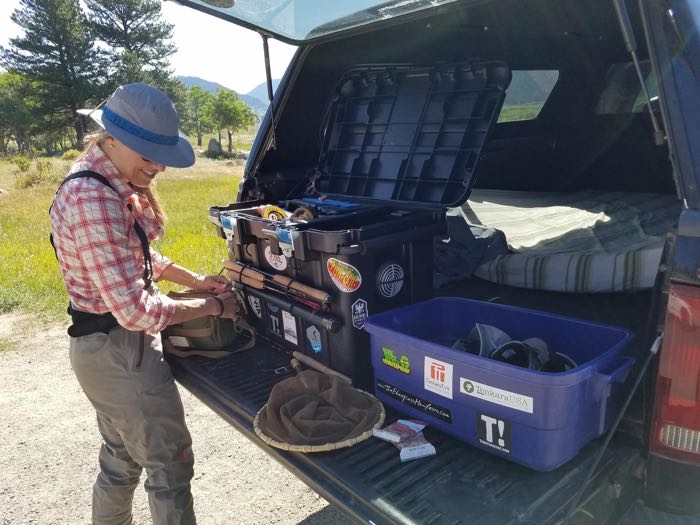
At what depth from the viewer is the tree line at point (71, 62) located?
148ft

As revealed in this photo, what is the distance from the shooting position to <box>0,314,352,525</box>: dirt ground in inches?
118

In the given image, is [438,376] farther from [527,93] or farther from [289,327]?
[527,93]

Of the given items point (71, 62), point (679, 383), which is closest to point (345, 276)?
point (679, 383)

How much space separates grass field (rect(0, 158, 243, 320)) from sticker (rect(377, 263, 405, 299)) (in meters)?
1.28


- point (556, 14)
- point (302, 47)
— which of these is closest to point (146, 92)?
point (302, 47)

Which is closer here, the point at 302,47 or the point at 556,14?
the point at 302,47

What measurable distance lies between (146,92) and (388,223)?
3.43ft

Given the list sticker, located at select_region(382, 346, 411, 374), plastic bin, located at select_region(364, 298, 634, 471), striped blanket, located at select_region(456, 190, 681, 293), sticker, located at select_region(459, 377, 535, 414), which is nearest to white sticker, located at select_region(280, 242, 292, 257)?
plastic bin, located at select_region(364, 298, 634, 471)

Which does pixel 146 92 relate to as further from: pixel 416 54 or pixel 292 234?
pixel 416 54

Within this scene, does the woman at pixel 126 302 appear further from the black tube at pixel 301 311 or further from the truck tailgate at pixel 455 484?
the truck tailgate at pixel 455 484

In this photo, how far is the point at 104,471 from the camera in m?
2.56

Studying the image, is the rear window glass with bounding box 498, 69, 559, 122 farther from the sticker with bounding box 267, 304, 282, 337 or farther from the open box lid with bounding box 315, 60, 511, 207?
the sticker with bounding box 267, 304, 282, 337

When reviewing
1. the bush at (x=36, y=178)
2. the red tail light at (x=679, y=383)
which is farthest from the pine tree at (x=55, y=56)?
the red tail light at (x=679, y=383)

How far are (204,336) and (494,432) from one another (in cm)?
145
